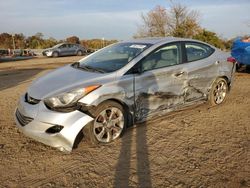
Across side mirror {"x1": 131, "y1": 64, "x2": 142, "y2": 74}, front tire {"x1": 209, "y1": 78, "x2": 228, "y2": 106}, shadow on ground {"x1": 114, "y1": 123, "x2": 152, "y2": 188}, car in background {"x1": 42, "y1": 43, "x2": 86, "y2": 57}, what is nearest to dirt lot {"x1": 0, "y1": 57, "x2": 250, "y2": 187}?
shadow on ground {"x1": 114, "y1": 123, "x2": 152, "y2": 188}

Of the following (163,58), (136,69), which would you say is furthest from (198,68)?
(136,69)

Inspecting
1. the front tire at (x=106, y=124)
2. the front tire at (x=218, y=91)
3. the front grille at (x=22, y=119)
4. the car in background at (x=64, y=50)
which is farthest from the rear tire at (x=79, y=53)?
the front tire at (x=106, y=124)

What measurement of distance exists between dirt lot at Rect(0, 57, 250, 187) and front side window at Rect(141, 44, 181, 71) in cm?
106

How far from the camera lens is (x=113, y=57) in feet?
16.8

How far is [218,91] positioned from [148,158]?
3.07 m

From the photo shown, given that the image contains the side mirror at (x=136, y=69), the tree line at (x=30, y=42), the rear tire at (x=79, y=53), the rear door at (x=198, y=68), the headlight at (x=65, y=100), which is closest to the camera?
the headlight at (x=65, y=100)

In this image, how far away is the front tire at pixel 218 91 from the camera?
614 cm

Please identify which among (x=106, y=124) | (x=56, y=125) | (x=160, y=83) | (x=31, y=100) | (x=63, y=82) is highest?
(x=63, y=82)

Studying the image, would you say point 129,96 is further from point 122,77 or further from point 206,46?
point 206,46

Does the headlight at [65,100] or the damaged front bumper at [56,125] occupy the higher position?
the headlight at [65,100]

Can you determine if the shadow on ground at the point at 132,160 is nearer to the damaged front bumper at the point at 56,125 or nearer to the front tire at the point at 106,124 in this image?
the front tire at the point at 106,124

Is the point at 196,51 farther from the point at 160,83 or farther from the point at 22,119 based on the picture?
the point at 22,119

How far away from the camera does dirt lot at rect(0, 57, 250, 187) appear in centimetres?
339

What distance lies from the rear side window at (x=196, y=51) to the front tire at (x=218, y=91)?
2.11ft
